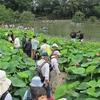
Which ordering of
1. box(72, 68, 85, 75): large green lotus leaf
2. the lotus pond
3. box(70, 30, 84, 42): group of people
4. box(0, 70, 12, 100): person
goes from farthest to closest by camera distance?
1. box(70, 30, 84, 42): group of people
2. box(72, 68, 85, 75): large green lotus leaf
3. the lotus pond
4. box(0, 70, 12, 100): person

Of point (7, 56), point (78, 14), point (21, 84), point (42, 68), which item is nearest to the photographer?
point (42, 68)

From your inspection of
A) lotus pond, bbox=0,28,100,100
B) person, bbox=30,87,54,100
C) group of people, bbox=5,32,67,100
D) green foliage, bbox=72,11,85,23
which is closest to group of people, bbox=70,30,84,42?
lotus pond, bbox=0,28,100,100

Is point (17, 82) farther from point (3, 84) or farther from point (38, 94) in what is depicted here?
point (38, 94)

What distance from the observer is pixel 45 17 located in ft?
218

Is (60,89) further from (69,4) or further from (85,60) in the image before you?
(69,4)

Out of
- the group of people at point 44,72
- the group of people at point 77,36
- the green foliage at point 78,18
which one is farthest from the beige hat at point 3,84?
the green foliage at point 78,18

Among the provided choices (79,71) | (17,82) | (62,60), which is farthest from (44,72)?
(62,60)

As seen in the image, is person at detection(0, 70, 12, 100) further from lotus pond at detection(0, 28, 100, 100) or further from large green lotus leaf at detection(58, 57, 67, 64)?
large green lotus leaf at detection(58, 57, 67, 64)

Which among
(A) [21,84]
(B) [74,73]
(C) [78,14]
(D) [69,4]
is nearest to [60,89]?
(A) [21,84]

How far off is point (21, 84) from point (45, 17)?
6132 centimetres

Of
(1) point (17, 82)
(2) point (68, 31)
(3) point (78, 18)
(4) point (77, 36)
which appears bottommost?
(2) point (68, 31)

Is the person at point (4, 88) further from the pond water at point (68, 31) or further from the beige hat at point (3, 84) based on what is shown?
the pond water at point (68, 31)

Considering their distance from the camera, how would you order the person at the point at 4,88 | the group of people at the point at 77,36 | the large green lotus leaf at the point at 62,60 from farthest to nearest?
the group of people at the point at 77,36 < the large green lotus leaf at the point at 62,60 < the person at the point at 4,88

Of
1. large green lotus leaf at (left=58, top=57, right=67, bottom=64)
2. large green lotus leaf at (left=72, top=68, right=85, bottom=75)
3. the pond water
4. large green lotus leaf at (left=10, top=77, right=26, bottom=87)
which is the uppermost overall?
large green lotus leaf at (left=10, top=77, right=26, bottom=87)
